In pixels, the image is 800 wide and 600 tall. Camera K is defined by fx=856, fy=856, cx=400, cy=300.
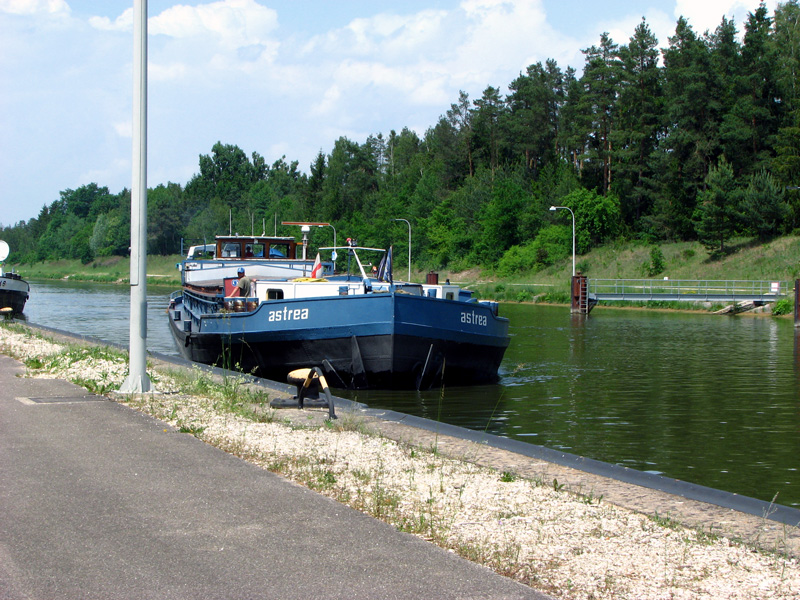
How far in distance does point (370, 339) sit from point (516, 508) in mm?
10024

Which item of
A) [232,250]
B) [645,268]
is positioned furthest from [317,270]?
[645,268]

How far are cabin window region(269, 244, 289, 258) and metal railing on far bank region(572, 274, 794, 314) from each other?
24.8m

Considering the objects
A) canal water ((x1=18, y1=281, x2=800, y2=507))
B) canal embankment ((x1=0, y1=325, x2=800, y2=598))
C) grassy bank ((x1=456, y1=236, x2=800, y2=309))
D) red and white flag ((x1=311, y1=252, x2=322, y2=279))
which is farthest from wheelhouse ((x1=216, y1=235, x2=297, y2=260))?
grassy bank ((x1=456, y1=236, x2=800, y2=309))

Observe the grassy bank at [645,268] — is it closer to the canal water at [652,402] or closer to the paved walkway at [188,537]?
the canal water at [652,402]

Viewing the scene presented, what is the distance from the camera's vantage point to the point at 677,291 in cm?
5447

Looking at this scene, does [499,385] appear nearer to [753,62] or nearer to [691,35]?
[753,62]

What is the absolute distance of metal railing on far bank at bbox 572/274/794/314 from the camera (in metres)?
47.8

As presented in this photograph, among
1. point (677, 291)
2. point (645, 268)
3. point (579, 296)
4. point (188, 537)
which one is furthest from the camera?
point (645, 268)

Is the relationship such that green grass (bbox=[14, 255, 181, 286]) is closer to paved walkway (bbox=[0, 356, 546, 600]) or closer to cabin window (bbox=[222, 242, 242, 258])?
cabin window (bbox=[222, 242, 242, 258])

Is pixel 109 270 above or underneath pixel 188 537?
above

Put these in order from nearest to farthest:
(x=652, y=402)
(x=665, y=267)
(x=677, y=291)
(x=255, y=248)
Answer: (x=652, y=402) → (x=255, y=248) → (x=677, y=291) → (x=665, y=267)

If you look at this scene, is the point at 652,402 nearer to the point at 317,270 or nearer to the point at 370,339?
the point at 370,339


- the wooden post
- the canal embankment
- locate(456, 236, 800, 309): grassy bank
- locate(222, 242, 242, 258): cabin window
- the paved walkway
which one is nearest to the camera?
the paved walkway

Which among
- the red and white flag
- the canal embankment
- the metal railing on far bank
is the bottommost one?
the canal embankment
